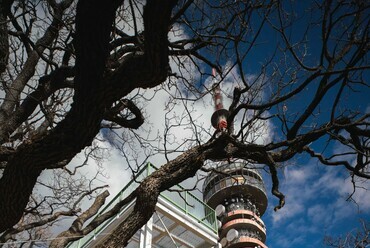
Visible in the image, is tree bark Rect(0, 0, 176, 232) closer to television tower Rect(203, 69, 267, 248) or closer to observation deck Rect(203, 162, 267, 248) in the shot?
television tower Rect(203, 69, 267, 248)

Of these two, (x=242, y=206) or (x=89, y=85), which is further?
(x=242, y=206)

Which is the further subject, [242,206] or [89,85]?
[242,206]

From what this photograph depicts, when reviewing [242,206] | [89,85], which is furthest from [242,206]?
[89,85]

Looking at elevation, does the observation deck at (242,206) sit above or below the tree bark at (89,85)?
above

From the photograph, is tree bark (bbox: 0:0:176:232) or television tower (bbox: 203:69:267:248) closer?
tree bark (bbox: 0:0:176:232)

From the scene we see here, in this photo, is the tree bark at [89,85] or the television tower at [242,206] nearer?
the tree bark at [89,85]

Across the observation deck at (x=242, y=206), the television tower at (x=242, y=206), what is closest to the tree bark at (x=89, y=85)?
the television tower at (x=242, y=206)

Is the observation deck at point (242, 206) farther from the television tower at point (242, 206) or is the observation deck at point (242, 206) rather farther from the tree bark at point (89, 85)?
the tree bark at point (89, 85)

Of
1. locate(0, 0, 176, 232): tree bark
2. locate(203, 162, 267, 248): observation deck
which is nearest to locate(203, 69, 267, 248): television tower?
locate(203, 162, 267, 248): observation deck

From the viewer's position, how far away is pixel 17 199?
3.48 meters

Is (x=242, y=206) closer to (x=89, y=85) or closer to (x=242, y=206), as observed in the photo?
(x=242, y=206)

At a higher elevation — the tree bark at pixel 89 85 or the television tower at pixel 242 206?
the television tower at pixel 242 206

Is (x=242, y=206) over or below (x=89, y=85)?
over

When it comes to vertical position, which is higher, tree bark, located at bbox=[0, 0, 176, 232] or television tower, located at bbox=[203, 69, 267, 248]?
television tower, located at bbox=[203, 69, 267, 248]
